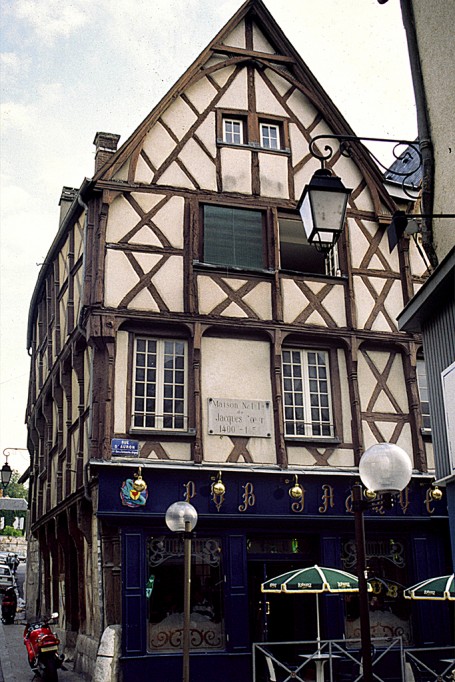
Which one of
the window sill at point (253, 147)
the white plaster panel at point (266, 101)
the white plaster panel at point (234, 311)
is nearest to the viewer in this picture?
the white plaster panel at point (234, 311)

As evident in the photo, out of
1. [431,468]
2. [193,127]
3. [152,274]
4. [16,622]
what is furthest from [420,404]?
[16,622]

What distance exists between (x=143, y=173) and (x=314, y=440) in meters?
5.58

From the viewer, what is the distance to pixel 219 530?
43.1 ft

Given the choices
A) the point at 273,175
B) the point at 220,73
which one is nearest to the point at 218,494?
the point at 273,175

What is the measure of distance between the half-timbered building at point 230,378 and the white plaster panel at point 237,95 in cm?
4

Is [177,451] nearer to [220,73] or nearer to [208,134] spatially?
[208,134]

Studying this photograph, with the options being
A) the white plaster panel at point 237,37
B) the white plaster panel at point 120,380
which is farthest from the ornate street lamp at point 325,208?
the white plaster panel at point 237,37

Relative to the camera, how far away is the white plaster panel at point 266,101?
15.5 metres

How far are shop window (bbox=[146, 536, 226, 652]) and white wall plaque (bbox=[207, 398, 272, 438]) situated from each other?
1800 millimetres

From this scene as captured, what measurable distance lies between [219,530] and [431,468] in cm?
394

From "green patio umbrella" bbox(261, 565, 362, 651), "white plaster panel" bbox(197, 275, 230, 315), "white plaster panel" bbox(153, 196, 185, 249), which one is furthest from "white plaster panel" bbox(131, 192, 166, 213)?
"green patio umbrella" bbox(261, 565, 362, 651)

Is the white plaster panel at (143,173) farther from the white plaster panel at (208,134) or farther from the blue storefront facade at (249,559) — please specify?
the blue storefront facade at (249,559)

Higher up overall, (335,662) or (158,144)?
(158,144)

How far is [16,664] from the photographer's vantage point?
592 inches
